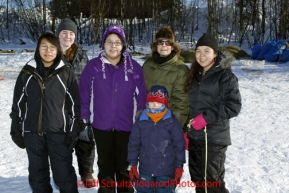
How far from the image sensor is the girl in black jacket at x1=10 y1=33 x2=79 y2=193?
2.55m

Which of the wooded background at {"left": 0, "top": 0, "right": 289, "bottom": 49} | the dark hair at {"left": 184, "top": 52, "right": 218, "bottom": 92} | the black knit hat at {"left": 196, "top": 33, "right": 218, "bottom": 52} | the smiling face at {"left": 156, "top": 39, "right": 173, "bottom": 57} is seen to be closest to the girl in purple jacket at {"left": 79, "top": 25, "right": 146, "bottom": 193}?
the smiling face at {"left": 156, "top": 39, "right": 173, "bottom": 57}

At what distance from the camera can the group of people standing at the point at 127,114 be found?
255 cm

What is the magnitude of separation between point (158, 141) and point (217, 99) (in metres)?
0.58

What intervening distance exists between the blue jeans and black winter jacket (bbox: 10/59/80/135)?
0.70 m

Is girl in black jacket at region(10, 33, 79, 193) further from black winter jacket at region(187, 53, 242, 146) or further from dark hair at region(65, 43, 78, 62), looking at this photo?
black winter jacket at region(187, 53, 242, 146)

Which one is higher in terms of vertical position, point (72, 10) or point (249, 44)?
point (72, 10)

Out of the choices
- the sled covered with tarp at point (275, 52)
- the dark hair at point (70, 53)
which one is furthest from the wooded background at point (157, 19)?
the dark hair at point (70, 53)

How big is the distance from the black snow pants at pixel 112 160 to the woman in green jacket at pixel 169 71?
0.50m

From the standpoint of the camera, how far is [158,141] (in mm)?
2564

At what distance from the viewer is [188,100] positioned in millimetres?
2746

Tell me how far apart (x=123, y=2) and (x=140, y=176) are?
62.3 feet

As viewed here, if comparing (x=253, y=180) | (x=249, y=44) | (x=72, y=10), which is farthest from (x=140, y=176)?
(x=72, y=10)

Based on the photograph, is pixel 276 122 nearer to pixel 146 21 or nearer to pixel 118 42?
pixel 118 42

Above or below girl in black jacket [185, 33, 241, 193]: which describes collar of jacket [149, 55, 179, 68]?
above
